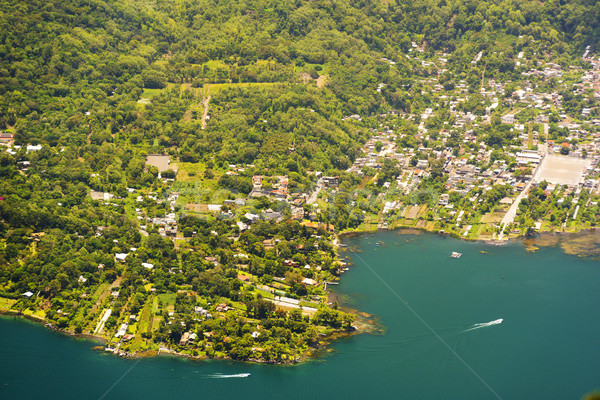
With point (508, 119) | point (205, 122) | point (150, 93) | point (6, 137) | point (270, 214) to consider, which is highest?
point (150, 93)

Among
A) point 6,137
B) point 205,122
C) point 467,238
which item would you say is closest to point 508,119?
point 467,238

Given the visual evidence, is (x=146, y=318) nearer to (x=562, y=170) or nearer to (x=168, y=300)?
(x=168, y=300)

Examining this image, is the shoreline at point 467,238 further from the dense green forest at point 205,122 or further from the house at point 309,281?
the house at point 309,281

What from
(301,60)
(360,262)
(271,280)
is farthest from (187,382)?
(301,60)

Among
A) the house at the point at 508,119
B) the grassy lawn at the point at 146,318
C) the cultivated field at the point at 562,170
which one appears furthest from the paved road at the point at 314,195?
the house at the point at 508,119

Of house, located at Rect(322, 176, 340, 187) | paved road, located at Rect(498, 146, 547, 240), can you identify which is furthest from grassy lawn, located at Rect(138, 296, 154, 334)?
paved road, located at Rect(498, 146, 547, 240)

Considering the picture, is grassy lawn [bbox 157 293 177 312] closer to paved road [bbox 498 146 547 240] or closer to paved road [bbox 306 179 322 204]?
paved road [bbox 306 179 322 204]
